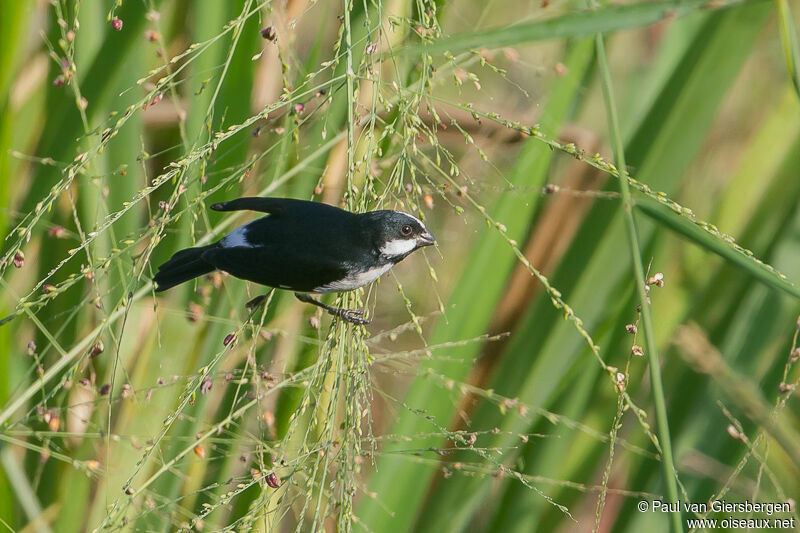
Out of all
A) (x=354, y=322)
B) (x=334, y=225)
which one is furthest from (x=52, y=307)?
(x=354, y=322)

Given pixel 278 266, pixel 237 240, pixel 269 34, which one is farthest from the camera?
pixel 237 240

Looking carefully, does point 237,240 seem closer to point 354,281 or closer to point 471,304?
point 354,281

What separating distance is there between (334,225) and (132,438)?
29.4 inches

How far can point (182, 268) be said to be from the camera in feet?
6.26

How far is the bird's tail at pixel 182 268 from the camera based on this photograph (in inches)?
74.8

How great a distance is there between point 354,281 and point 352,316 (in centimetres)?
23

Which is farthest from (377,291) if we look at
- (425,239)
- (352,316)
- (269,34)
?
(269,34)

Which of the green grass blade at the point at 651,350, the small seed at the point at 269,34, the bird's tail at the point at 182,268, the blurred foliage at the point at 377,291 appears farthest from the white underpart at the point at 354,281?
the green grass blade at the point at 651,350

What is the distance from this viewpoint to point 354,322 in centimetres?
153

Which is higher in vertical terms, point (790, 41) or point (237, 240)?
point (790, 41)

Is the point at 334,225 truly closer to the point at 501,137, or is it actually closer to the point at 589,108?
the point at 501,137

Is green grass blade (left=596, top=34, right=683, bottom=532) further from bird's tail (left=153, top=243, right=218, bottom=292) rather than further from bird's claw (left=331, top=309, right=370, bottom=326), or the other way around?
bird's tail (left=153, top=243, right=218, bottom=292)

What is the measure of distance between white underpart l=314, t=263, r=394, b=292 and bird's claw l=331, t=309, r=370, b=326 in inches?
7.0

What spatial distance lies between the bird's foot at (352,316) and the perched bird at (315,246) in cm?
16
